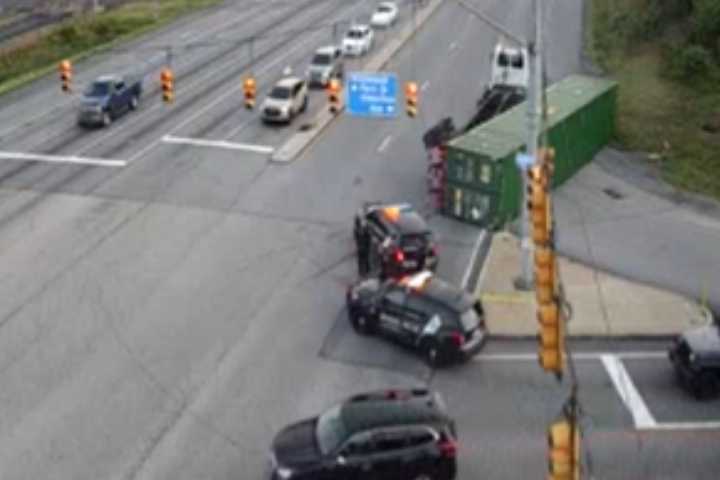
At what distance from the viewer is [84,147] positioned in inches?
1767

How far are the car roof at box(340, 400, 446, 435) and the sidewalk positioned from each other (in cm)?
690

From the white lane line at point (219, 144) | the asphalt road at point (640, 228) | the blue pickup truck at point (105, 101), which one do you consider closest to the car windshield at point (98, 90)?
the blue pickup truck at point (105, 101)

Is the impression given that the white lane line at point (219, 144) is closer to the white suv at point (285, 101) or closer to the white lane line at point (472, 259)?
the white suv at point (285, 101)

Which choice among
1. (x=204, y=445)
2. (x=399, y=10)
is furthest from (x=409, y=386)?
(x=399, y=10)

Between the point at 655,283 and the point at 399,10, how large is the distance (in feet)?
151

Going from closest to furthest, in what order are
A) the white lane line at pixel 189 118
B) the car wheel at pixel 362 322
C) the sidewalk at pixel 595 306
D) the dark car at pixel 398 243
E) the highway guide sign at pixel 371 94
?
the car wheel at pixel 362 322 → the sidewalk at pixel 595 306 → the dark car at pixel 398 243 → the highway guide sign at pixel 371 94 → the white lane line at pixel 189 118

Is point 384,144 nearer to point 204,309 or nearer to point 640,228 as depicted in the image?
point 640,228

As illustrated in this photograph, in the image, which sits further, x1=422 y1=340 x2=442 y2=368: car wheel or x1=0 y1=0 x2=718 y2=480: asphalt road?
x1=422 y1=340 x2=442 y2=368: car wheel

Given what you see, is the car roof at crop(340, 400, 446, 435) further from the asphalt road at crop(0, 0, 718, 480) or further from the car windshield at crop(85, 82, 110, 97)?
the car windshield at crop(85, 82, 110, 97)

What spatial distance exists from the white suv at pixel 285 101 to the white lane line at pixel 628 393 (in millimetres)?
22808

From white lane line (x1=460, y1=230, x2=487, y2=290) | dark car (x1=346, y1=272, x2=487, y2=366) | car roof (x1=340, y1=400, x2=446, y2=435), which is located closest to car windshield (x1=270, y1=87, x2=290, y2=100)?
white lane line (x1=460, y1=230, x2=487, y2=290)

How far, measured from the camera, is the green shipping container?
117ft

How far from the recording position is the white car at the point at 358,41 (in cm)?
6094

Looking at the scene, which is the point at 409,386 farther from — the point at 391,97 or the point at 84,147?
the point at 84,147
